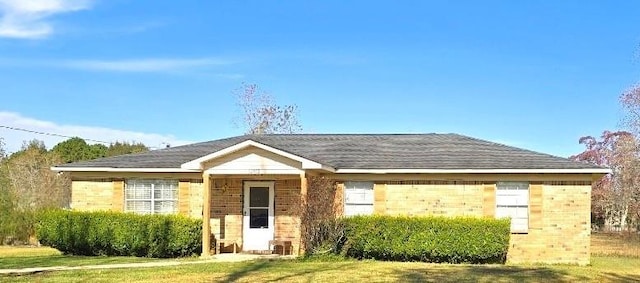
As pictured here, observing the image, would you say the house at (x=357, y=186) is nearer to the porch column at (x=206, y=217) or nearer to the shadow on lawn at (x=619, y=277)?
the porch column at (x=206, y=217)

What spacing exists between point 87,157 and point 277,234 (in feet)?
161

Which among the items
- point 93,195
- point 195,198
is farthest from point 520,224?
point 93,195

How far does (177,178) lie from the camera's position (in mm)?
23734

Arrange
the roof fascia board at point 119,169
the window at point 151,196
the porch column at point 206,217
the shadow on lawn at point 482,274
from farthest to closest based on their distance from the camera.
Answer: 1. the window at point 151,196
2. the roof fascia board at point 119,169
3. the porch column at point 206,217
4. the shadow on lawn at point 482,274

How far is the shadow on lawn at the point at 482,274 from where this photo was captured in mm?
15984

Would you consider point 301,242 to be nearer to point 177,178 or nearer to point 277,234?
point 277,234

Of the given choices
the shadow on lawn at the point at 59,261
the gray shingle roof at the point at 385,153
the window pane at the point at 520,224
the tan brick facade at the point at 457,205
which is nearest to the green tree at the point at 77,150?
the gray shingle roof at the point at 385,153

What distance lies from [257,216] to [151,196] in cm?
338

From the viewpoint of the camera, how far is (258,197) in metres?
23.9

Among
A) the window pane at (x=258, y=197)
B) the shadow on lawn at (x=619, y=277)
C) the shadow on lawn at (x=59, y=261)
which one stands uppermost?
the window pane at (x=258, y=197)

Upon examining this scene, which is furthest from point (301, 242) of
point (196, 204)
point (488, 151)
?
point (488, 151)

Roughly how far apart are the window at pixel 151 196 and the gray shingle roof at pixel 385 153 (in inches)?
27.1

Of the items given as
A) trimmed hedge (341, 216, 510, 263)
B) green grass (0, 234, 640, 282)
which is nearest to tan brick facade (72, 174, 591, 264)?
trimmed hedge (341, 216, 510, 263)

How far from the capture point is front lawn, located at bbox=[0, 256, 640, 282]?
50.9 feet
